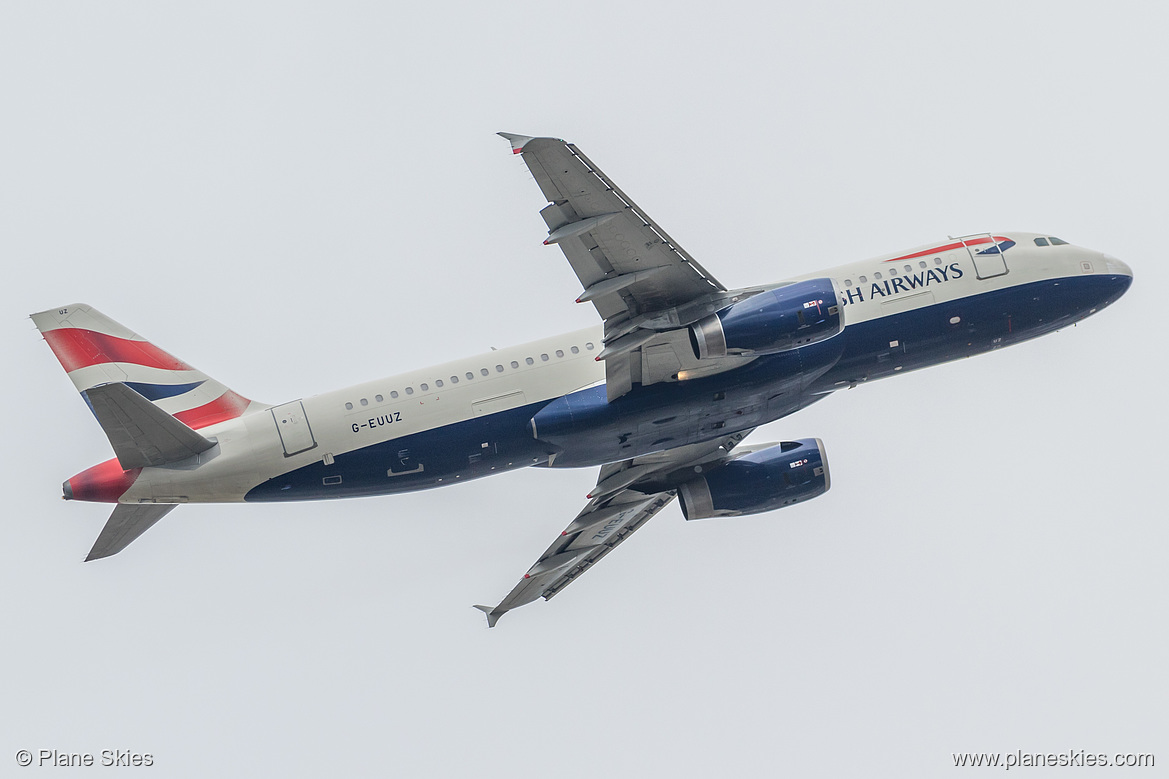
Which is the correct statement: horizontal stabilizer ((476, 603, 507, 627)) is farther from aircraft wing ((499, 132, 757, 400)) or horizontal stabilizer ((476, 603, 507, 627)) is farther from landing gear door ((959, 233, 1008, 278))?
landing gear door ((959, 233, 1008, 278))

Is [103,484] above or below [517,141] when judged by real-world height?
below

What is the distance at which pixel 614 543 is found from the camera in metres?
44.3

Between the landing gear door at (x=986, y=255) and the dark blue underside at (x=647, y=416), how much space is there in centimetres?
70

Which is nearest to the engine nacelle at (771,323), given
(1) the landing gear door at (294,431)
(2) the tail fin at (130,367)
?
(1) the landing gear door at (294,431)

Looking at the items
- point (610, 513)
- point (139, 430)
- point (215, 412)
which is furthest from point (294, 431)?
point (610, 513)

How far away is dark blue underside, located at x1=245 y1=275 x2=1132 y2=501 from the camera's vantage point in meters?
35.3

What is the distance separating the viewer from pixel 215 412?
123ft

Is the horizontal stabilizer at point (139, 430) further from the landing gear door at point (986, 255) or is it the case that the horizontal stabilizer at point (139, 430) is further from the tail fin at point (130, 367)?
the landing gear door at point (986, 255)

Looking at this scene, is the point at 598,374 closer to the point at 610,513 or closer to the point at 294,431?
the point at 610,513

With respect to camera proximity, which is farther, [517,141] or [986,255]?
[986,255]

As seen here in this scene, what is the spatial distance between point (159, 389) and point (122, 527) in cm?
428

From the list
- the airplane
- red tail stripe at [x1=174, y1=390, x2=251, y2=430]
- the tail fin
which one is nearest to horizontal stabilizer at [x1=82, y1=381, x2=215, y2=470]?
the airplane

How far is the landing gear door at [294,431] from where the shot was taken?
35.3 m

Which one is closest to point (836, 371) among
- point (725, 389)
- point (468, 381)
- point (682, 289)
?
point (725, 389)
